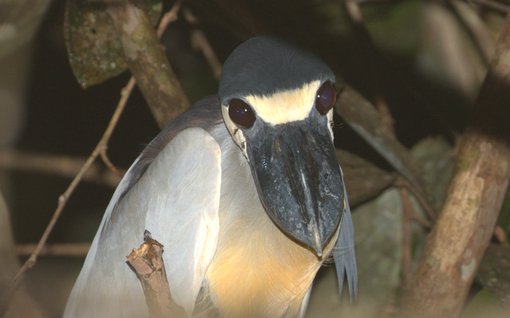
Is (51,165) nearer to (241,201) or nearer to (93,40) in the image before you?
(93,40)

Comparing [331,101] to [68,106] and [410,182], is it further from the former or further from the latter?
[68,106]

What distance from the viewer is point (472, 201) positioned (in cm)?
222

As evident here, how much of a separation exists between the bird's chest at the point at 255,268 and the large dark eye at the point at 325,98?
1.03 ft

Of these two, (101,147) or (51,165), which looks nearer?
(101,147)

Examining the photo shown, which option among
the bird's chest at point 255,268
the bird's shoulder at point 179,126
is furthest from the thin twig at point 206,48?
the bird's chest at point 255,268

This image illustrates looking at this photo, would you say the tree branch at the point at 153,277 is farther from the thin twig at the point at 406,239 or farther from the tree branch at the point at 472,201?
the thin twig at the point at 406,239

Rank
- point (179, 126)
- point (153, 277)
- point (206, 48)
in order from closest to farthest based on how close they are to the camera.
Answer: point (153, 277) → point (179, 126) → point (206, 48)

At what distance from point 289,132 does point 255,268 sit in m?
0.36


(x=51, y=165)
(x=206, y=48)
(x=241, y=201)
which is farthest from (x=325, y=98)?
(x=51, y=165)

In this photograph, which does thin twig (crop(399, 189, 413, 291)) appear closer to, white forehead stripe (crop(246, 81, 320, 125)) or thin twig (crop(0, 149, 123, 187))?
white forehead stripe (crop(246, 81, 320, 125))

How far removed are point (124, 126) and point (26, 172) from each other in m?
0.57

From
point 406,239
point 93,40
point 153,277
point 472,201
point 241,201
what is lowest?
point 406,239

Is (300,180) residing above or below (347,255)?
above

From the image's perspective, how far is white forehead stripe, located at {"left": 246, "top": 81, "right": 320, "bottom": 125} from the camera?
6.25 feet
